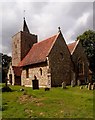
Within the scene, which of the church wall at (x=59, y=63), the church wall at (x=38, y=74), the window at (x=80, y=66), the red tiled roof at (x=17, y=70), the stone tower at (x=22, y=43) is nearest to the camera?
the church wall at (x=59, y=63)

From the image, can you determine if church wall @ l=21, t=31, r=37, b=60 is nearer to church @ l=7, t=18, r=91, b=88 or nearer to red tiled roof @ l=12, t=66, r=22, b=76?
church @ l=7, t=18, r=91, b=88

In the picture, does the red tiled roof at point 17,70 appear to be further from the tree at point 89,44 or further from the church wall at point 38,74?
the tree at point 89,44

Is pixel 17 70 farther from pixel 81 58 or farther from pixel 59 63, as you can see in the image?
pixel 81 58

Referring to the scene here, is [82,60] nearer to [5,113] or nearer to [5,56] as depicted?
[5,113]

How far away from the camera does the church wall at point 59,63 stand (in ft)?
106

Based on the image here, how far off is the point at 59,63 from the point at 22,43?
13.4 meters

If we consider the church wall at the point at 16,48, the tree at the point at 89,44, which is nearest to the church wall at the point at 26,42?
the church wall at the point at 16,48

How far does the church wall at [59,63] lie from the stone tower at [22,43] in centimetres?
1185

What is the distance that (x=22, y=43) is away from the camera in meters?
44.2

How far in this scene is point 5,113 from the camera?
13.1 metres

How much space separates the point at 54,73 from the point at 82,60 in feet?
25.5

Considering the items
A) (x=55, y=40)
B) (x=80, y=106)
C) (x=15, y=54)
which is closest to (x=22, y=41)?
(x=15, y=54)

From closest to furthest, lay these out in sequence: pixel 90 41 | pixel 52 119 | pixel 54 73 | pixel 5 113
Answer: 1. pixel 52 119
2. pixel 5 113
3. pixel 54 73
4. pixel 90 41

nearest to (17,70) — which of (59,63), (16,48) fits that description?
(16,48)
